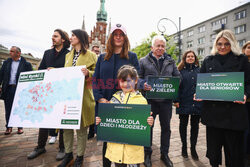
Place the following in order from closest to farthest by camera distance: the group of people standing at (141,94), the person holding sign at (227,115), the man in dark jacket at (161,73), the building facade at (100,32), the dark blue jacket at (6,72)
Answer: the group of people standing at (141,94) → the person holding sign at (227,115) → the man in dark jacket at (161,73) → the dark blue jacket at (6,72) → the building facade at (100,32)

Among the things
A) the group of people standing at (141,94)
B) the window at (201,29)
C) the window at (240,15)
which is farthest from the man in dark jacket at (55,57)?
the window at (201,29)

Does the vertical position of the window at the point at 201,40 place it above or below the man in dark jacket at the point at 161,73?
above

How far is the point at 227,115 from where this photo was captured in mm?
1827

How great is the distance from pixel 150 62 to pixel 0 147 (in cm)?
376

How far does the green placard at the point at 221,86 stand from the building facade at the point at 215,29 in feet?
91.9

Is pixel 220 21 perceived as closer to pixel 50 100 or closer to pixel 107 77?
pixel 107 77

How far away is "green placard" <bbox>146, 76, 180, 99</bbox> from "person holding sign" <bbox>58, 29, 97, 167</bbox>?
102 centimetres

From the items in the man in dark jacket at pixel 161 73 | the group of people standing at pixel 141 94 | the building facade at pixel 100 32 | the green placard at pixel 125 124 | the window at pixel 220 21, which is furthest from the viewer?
the building facade at pixel 100 32

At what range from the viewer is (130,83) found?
1677 millimetres

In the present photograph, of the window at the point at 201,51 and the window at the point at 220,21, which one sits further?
the window at the point at 201,51

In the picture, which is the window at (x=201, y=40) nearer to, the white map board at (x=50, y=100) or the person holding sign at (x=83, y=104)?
the person holding sign at (x=83, y=104)

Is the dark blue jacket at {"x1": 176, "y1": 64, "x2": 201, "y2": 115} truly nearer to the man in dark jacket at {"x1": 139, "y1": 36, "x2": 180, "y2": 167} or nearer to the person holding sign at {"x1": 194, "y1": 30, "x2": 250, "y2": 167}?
the man in dark jacket at {"x1": 139, "y1": 36, "x2": 180, "y2": 167}

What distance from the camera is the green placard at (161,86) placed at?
2.31 meters

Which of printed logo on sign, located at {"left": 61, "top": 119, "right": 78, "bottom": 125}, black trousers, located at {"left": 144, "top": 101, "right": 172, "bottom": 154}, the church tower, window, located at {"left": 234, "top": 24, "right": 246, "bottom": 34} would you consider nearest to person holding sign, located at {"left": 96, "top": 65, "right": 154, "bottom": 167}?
printed logo on sign, located at {"left": 61, "top": 119, "right": 78, "bottom": 125}
